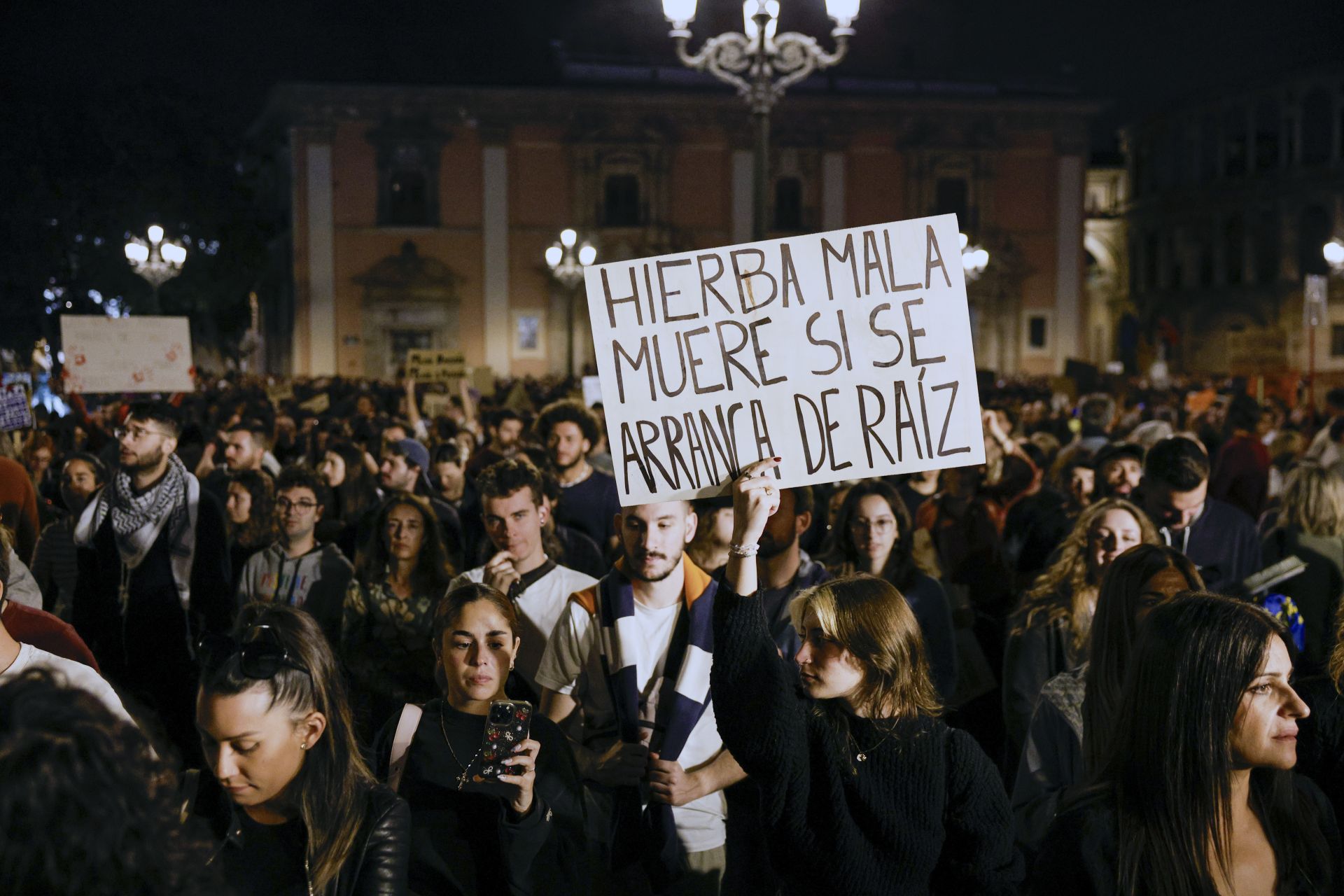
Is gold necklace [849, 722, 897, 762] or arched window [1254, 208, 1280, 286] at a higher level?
arched window [1254, 208, 1280, 286]

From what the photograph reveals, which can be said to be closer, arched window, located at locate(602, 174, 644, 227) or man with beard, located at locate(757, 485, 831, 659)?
man with beard, located at locate(757, 485, 831, 659)

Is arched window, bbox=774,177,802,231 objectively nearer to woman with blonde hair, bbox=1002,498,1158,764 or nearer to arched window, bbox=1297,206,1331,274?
arched window, bbox=1297,206,1331,274

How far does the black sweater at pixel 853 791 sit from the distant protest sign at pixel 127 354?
26.2ft

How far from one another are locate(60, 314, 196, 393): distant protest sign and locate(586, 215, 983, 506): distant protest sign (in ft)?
24.3

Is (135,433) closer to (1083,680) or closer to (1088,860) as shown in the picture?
(1083,680)

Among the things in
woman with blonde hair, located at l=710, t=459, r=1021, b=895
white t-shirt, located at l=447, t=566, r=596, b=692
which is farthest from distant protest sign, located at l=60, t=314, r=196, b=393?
woman with blonde hair, located at l=710, t=459, r=1021, b=895

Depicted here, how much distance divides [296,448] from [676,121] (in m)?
30.2

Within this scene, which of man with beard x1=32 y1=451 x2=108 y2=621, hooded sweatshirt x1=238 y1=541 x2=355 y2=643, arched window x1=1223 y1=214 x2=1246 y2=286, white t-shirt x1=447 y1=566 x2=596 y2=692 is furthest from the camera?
arched window x1=1223 y1=214 x2=1246 y2=286

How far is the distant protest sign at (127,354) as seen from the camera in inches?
376

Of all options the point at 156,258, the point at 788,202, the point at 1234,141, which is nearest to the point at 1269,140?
the point at 1234,141

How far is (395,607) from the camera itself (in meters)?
4.59

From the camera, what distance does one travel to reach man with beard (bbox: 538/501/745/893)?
3506 mm

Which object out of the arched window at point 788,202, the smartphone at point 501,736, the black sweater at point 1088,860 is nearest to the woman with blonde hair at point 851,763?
the black sweater at point 1088,860

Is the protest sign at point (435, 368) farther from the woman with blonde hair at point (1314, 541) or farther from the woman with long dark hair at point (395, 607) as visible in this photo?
the woman with blonde hair at point (1314, 541)
